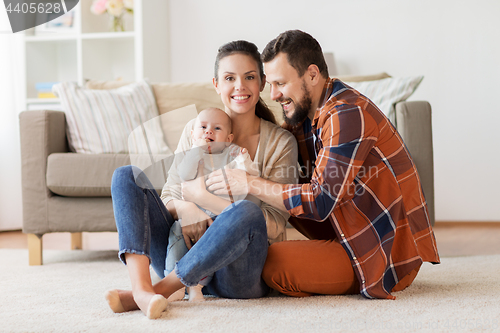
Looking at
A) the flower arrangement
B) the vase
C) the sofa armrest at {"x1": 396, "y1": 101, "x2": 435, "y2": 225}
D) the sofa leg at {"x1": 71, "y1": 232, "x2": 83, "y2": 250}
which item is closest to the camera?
the sofa armrest at {"x1": 396, "y1": 101, "x2": 435, "y2": 225}

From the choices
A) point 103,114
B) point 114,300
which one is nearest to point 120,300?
point 114,300

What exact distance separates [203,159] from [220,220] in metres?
0.19

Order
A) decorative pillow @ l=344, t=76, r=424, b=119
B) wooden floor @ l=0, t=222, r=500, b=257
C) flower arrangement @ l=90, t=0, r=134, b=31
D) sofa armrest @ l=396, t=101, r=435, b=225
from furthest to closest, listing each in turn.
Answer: flower arrangement @ l=90, t=0, r=134, b=31, wooden floor @ l=0, t=222, r=500, b=257, decorative pillow @ l=344, t=76, r=424, b=119, sofa armrest @ l=396, t=101, r=435, b=225

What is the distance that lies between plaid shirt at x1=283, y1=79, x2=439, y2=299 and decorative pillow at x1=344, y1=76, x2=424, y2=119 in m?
0.86

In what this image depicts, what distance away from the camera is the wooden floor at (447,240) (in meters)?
2.29

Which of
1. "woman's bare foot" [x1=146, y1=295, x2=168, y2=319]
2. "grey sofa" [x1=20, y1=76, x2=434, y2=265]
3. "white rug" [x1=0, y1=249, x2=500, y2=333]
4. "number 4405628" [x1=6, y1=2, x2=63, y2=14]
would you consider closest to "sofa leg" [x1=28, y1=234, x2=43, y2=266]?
"grey sofa" [x1=20, y1=76, x2=434, y2=265]

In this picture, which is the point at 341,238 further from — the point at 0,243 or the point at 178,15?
the point at 178,15

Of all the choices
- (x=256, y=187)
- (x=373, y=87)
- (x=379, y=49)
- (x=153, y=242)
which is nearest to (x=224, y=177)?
(x=256, y=187)

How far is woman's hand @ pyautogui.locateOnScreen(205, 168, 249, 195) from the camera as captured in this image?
1.17m

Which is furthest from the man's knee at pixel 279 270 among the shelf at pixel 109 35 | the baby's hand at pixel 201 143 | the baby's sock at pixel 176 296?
the shelf at pixel 109 35

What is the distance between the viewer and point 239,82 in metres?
1.31

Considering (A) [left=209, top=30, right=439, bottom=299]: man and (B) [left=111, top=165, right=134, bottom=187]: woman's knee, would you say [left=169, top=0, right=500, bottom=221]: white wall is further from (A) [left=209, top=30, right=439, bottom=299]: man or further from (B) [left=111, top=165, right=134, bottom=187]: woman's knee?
(B) [left=111, top=165, right=134, bottom=187]: woman's knee

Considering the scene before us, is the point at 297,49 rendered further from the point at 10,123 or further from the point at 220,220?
the point at 10,123

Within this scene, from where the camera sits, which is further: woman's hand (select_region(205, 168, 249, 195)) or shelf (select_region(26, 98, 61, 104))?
shelf (select_region(26, 98, 61, 104))
